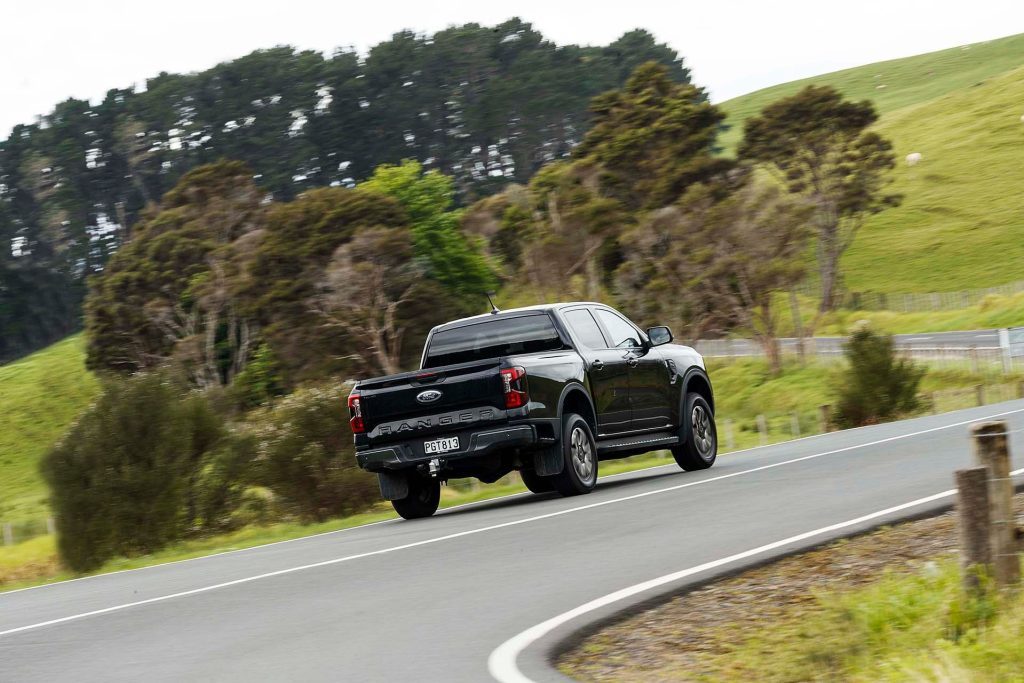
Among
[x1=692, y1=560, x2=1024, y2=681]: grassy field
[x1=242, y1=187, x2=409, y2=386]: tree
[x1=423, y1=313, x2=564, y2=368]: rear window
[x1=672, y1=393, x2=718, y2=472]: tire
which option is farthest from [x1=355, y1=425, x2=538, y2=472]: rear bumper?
[x1=242, y1=187, x2=409, y2=386]: tree

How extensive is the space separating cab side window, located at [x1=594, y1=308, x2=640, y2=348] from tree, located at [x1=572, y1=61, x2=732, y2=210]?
1778 inches

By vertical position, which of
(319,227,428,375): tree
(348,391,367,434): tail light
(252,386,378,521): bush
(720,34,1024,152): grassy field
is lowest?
(252,386,378,521): bush

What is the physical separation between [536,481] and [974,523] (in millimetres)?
8758

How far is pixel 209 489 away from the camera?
1805 centimetres

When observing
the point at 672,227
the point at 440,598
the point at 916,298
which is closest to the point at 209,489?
the point at 440,598

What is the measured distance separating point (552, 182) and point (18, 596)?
54.4m

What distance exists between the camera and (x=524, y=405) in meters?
13.0

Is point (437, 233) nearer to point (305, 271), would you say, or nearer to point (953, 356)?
point (305, 271)

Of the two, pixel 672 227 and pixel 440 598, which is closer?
pixel 440 598

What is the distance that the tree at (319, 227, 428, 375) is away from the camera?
5256cm

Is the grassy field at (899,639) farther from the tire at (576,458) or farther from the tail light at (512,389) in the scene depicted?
the tire at (576,458)

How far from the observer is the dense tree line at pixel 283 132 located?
95.5 metres

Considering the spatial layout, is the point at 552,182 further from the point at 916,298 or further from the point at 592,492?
the point at 592,492

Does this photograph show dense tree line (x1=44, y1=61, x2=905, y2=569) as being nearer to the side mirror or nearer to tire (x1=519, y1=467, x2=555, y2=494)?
tire (x1=519, y1=467, x2=555, y2=494)
